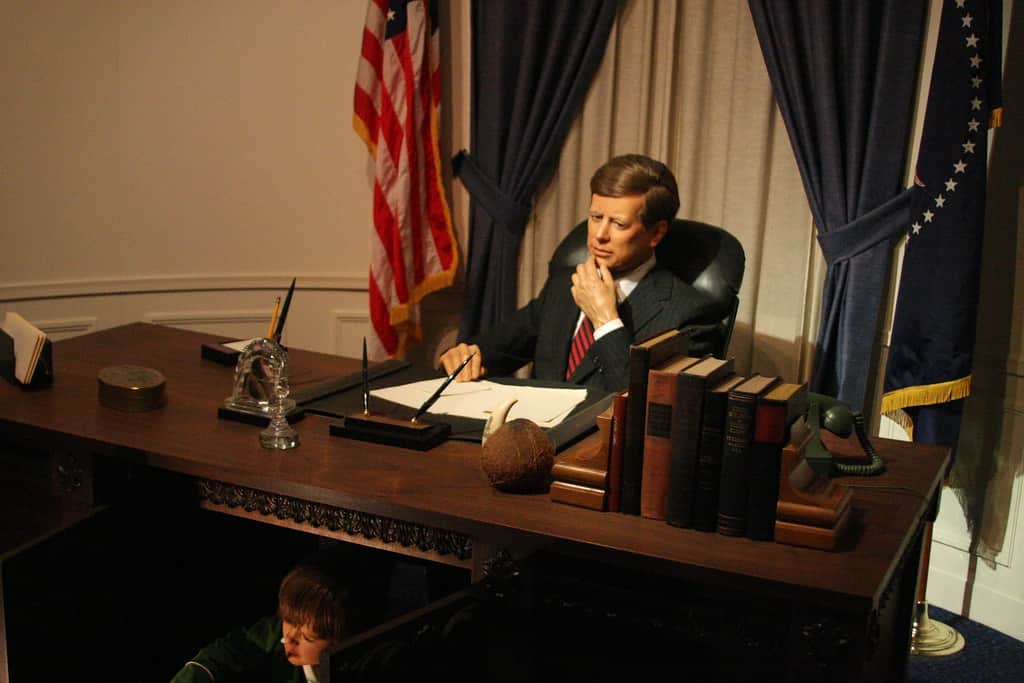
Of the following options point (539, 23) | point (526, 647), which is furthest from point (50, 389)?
point (539, 23)

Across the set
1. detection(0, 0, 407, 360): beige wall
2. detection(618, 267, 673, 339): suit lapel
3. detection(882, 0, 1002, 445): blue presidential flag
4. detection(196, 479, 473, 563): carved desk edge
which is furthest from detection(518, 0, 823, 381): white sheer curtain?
detection(196, 479, 473, 563): carved desk edge

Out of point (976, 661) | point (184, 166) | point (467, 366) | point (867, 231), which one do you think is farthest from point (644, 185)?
point (184, 166)

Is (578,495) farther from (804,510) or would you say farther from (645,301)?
(645,301)

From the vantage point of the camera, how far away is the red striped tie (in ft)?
10.2

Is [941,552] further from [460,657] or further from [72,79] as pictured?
[72,79]

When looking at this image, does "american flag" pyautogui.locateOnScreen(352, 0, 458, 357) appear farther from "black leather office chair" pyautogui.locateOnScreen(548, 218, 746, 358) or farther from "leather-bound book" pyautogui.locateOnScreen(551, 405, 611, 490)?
"leather-bound book" pyautogui.locateOnScreen(551, 405, 611, 490)

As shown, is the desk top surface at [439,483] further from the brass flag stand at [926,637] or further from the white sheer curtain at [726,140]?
the white sheer curtain at [726,140]

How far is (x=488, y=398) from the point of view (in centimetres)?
264

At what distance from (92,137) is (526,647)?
3360mm

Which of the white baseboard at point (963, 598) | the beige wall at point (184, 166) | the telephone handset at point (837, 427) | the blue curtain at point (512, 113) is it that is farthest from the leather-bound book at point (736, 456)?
the beige wall at point (184, 166)

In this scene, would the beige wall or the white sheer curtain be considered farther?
the beige wall

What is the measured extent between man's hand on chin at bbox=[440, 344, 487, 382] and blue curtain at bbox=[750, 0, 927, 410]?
4.35 feet

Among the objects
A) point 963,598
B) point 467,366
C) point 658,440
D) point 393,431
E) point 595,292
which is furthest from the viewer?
point 963,598

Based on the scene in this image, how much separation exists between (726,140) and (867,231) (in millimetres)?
643
